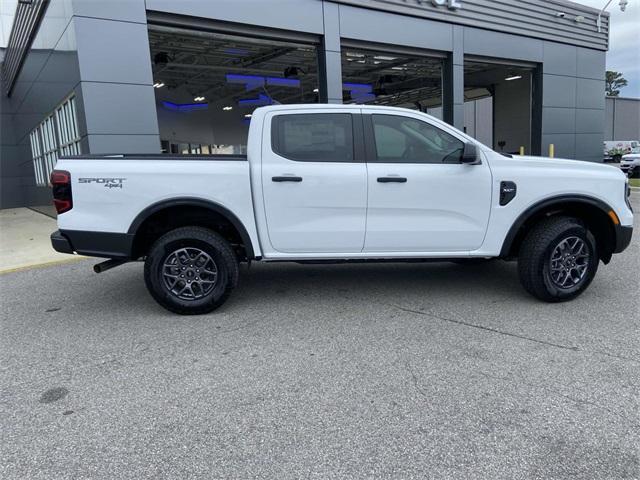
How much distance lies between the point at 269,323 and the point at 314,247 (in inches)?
32.8

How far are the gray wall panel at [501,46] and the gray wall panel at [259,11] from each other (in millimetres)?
5382

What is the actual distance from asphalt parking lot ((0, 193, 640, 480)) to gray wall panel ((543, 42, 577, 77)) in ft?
45.6

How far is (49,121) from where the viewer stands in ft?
47.7

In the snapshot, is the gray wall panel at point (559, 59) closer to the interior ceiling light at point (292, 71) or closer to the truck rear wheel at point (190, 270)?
the interior ceiling light at point (292, 71)

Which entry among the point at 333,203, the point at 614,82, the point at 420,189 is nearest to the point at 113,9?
the point at 333,203

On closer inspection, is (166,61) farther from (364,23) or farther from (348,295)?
(348,295)

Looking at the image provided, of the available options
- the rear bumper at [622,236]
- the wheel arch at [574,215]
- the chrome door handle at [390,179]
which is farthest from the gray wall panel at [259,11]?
the rear bumper at [622,236]

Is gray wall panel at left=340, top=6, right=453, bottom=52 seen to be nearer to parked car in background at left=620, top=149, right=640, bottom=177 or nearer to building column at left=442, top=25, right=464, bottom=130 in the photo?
building column at left=442, top=25, right=464, bottom=130

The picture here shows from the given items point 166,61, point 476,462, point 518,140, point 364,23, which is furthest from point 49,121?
point 518,140

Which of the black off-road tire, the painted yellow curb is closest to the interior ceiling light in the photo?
the painted yellow curb

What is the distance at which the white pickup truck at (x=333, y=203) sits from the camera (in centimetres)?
445

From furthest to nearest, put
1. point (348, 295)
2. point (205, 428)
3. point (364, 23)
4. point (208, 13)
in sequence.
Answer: point (364, 23) → point (208, 13) → point (348, 295) → point (205, 428)

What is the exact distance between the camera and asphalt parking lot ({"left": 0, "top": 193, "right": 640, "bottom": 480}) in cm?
249

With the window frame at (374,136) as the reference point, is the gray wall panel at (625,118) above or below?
above
